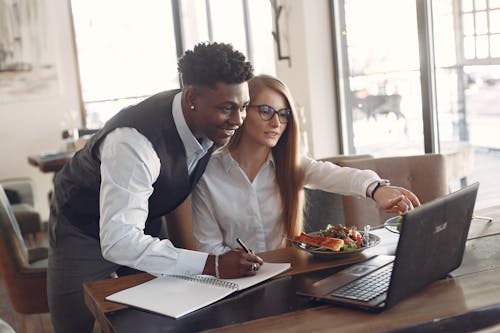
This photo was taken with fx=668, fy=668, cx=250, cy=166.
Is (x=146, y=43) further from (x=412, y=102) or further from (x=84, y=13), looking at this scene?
(x=412, y=102)

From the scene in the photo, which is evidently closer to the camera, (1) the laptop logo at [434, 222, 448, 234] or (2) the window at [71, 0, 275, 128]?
(1) the laptop logo at [434, 222, 448, 234]

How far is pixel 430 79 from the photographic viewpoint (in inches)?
155

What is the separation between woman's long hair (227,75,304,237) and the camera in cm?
224

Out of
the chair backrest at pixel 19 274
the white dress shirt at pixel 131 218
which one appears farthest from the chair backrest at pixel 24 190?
the white dress shirt at pixel 131 218

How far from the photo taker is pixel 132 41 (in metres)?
6.37

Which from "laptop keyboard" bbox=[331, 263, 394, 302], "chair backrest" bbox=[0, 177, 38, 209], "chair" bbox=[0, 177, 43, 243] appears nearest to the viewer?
"laptop keyboard" bbox=[331, 263, 394, 302]

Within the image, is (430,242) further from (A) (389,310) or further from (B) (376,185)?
(B) (376,185)

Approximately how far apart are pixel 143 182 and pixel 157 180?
167 mm

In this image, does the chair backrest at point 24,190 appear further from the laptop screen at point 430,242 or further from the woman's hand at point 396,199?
the laptop screen at point 430,242

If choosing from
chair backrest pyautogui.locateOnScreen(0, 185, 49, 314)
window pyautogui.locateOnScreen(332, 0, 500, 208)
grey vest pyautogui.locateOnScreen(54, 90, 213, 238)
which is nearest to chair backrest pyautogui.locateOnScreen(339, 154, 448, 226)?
grey vest pyautogui.locateOnScreen(54, 90, 213, 238)

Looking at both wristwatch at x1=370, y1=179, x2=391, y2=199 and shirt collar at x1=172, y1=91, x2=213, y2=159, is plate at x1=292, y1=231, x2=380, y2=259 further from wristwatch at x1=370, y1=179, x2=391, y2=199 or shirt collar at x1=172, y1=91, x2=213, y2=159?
shirt collar at x1=172, y1=91, x2=213, y2=159

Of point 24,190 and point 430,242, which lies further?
point 24,190

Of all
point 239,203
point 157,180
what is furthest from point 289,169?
point 157,180

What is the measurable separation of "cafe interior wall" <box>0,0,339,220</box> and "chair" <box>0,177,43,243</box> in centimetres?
68
